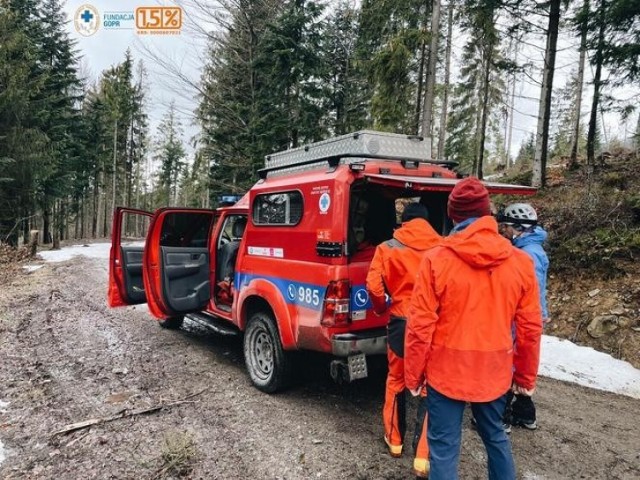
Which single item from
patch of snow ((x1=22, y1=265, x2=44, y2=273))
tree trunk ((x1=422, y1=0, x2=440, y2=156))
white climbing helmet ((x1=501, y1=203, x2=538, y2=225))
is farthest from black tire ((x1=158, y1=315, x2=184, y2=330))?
patch of snow ((x1=22, y1=265, x2=44, y2=273))

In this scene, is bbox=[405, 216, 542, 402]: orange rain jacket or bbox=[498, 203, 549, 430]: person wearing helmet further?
bbox=[498, 203, 549, 430]: person wearing helmet

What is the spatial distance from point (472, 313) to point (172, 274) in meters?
4.44

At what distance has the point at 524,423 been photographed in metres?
3.89

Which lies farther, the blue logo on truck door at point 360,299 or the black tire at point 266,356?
the black tire at point 266,356

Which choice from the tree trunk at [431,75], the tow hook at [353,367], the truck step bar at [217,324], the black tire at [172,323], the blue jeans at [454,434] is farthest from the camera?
the tree trunk at [431,75]

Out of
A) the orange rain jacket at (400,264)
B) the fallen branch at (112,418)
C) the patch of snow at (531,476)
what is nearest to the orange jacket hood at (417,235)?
the orange rain jacket at (400,264)

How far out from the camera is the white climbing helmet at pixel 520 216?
3.67 meters

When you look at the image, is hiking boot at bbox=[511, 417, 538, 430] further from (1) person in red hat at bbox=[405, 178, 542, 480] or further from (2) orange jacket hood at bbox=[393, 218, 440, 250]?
(2) orange jacket hood at bbox=[393, 218, 440, 250]

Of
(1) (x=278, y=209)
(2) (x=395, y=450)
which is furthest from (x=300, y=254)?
(2) (x=395, y=450)

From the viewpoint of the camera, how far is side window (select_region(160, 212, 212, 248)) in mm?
6152

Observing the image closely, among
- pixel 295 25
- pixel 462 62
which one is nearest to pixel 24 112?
pixel 295 25

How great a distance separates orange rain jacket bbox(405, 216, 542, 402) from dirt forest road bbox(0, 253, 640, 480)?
53.5 inches

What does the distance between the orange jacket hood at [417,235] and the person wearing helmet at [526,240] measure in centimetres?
89

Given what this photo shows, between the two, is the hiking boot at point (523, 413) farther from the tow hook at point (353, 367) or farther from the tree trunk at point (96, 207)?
the tree trunk at point (96, 207)
